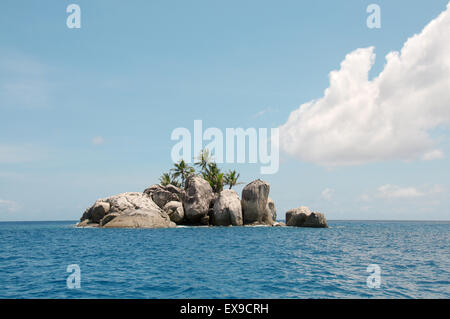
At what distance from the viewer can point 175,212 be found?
162ft

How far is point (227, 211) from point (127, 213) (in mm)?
13908

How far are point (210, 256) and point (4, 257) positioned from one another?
1264cm

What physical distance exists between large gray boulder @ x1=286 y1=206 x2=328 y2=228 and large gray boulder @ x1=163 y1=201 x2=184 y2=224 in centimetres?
1727

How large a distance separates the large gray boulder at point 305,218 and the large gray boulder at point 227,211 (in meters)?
9.17

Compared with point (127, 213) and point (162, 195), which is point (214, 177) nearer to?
point (162, 195)

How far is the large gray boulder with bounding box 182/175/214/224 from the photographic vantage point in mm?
49000

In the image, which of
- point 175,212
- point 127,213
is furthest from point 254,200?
point 127,213

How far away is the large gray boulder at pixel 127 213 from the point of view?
42219 millimetres
